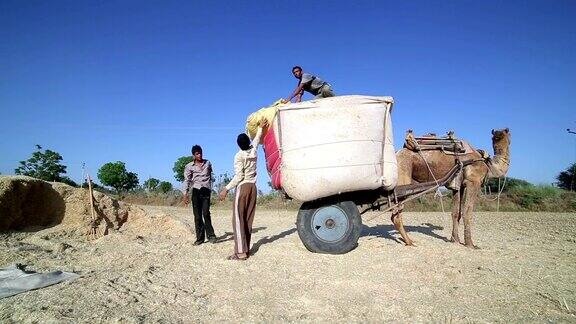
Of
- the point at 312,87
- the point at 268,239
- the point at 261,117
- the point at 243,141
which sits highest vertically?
the point at 312,87

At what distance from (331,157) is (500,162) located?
357 cm

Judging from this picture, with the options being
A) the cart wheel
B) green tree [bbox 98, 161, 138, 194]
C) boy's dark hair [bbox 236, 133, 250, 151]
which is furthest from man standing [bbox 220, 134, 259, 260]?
green tree [bbox 98, 161, 138, 194]

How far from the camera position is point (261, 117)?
17.4 ft

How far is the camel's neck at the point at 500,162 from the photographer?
6488mm

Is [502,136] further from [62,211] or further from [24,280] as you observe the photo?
[62,211]

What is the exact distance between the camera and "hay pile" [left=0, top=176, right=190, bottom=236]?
6359 millimetres

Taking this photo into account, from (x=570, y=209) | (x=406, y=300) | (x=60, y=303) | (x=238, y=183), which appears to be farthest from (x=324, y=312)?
(x=570, y=209)

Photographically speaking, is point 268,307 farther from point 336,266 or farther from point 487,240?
point 487,240

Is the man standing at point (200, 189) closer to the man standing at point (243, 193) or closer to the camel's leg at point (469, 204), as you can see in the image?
the man standing at point (243, 193)

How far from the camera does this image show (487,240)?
715cm

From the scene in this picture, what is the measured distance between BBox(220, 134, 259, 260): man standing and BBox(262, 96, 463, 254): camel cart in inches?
13.5

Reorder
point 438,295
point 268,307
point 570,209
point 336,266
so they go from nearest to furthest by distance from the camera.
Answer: point 268,307 → point 438,295 → point 336,266 → point 570,209

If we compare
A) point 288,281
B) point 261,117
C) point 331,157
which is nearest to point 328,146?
point 331,157

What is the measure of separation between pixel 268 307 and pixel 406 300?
4.29ft
